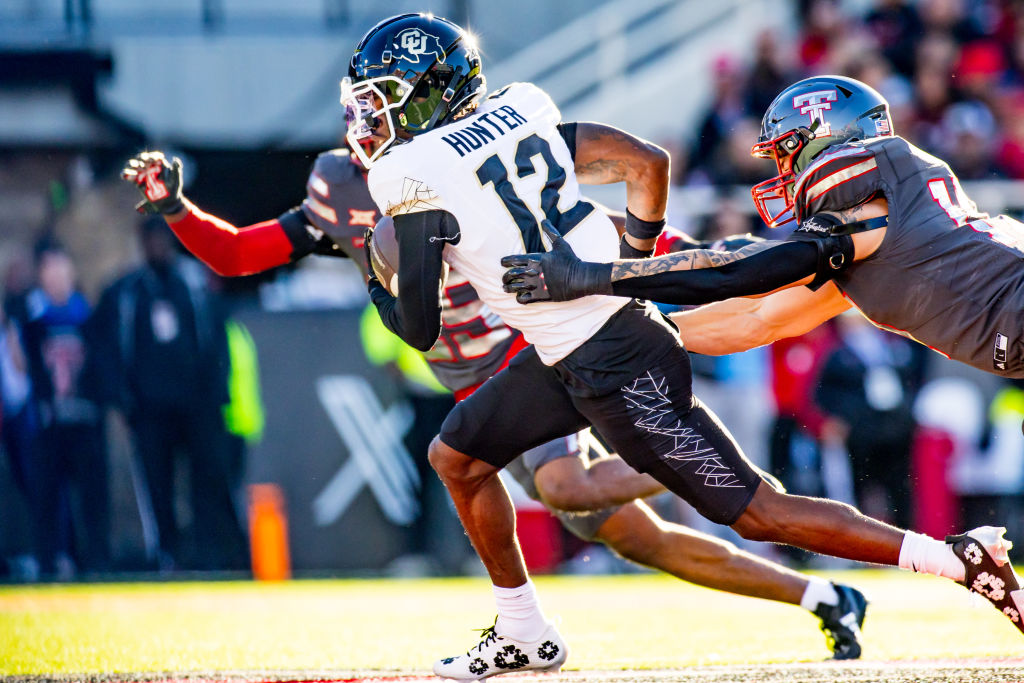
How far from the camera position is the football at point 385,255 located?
12.1ft

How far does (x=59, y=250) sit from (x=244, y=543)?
8.44ft

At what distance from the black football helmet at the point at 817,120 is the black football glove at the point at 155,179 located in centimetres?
215

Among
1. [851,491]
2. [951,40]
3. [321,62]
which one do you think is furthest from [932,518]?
[321,62]

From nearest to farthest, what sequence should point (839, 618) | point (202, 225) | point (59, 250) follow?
point (839, 618) < point (202, 225) < point (59, 250)

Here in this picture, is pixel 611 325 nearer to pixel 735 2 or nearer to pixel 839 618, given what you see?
pixel 839 618

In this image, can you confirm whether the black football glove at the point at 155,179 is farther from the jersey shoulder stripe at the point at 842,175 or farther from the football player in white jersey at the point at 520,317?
the jersey shoulder stripe at the point at 842,175

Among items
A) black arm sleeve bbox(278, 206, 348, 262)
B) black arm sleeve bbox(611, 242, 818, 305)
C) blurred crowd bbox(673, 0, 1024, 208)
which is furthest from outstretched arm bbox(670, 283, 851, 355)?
blurred crowd bbox(673, 0, 1024, 208)

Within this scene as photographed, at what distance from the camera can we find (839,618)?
4371 mm

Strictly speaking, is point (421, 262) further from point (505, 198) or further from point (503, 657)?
point (503, 657)

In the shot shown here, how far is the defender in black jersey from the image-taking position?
11.1 ft

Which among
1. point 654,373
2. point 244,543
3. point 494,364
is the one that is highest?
point 654,373

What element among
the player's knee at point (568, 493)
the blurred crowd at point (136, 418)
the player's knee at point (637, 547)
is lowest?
the blurred crowd at point (136, 418)

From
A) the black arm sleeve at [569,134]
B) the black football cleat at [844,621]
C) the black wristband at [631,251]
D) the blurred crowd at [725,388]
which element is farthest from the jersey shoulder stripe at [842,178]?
the blurred crowd at [725,388]

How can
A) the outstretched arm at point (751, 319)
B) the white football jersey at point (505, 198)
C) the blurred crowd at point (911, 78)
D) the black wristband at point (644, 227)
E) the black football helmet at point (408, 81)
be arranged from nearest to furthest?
the white football jersey at point (505, 198) → the black football helmet at point (408, 81) → the black wristband at point (644, 227) → the outstretched arm at point (751, 319) → the blurred crowd at point (911, 78)
